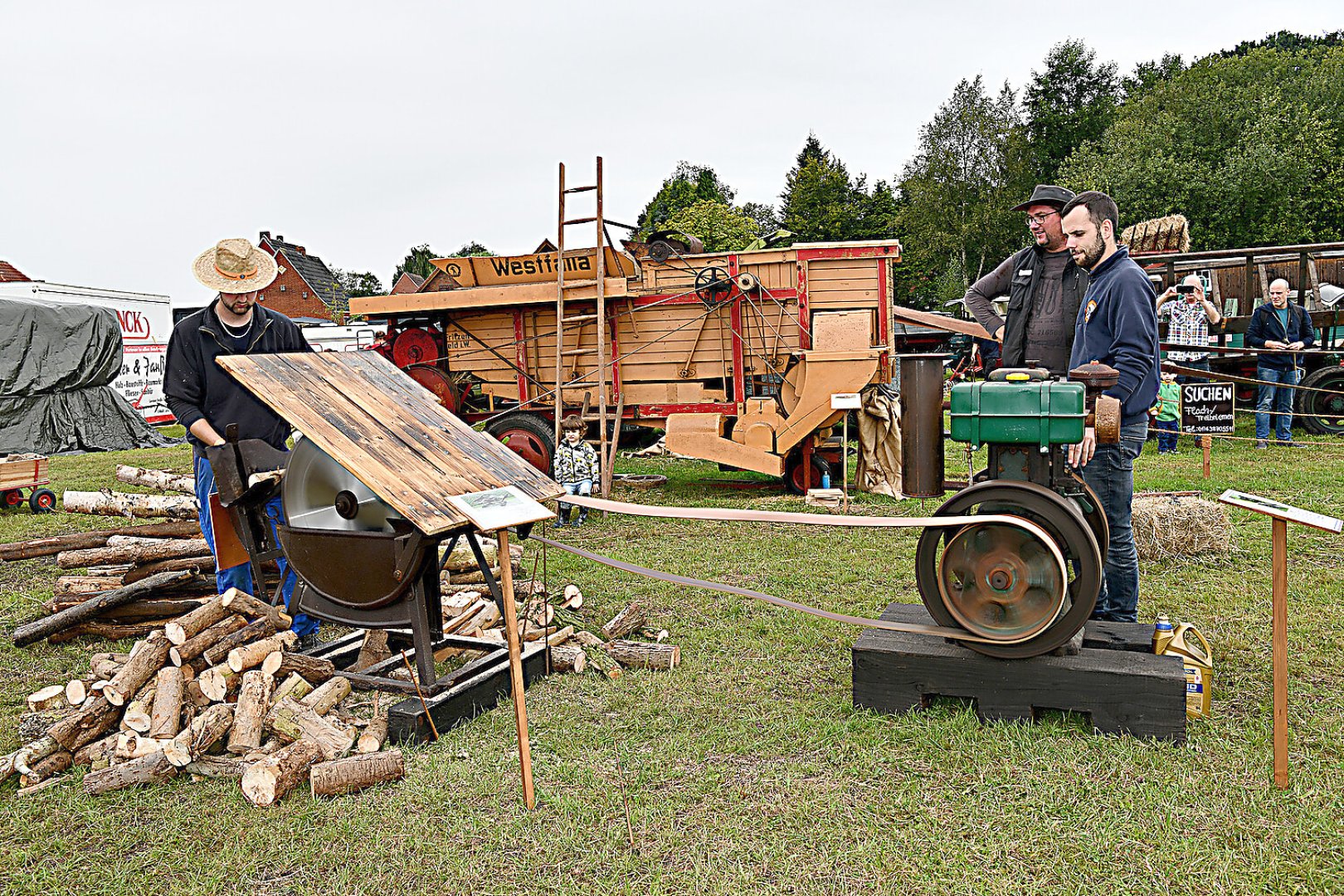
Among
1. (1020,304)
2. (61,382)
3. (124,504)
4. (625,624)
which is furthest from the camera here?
(61,382)

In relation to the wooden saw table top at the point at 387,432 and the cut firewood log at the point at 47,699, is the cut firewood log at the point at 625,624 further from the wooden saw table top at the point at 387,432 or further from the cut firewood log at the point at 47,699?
the cut firewood log at the point at 47,699

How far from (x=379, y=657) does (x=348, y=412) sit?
1.35 m

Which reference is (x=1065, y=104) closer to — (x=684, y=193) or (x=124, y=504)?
(x=684, y=193)

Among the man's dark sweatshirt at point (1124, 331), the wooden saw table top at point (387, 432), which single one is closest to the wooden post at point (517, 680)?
the wooden saw table top at point (387, 432)

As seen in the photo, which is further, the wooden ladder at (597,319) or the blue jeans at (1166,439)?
the blue jeans at (1166,439)

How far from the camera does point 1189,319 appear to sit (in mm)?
11914

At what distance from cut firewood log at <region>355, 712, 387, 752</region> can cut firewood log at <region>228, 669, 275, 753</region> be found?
40 centimetres

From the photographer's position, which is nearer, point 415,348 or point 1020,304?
point 1020,304

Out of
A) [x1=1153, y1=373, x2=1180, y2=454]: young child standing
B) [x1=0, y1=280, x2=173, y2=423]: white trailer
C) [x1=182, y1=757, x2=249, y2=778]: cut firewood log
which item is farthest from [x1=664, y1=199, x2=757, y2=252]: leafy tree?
[x1=182, y1=757, x2=249, y2=778]: cut firewood log

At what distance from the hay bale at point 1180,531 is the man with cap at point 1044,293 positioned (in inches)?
88.9

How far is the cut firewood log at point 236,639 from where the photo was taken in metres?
4.12

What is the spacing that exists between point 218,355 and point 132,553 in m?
2.04

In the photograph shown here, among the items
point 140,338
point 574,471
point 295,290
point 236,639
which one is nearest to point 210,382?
point 236,639

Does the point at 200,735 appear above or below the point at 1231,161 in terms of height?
below
